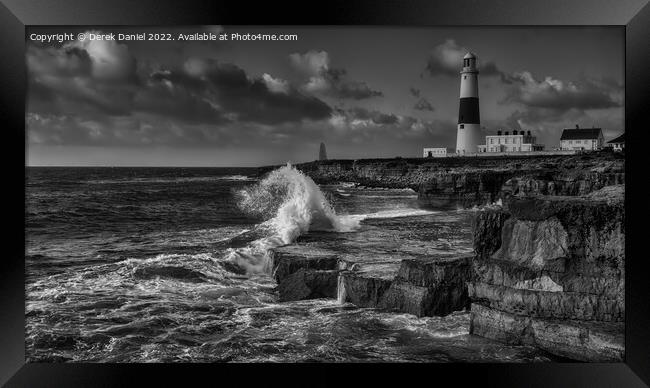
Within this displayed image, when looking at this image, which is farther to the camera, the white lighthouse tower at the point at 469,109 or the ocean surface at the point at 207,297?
the white lighthouse tower at the point at 469,109

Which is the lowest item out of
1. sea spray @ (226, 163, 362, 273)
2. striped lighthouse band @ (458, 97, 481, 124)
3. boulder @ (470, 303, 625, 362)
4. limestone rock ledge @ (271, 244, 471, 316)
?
boulder @ (470, 303, 625, 362)

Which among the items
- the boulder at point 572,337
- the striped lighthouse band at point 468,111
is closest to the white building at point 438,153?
the striped lighthouse band at point 468,111

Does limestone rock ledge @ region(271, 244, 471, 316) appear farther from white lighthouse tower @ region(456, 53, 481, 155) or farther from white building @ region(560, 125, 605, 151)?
white building @ region(560, 125, 605, 151)

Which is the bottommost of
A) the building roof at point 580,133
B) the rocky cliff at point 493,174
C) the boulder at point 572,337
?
the boulder at point 572,337

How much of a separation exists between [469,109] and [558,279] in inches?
164

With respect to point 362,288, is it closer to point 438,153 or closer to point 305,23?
point 305,23

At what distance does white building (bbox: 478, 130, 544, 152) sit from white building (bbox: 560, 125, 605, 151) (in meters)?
0.42

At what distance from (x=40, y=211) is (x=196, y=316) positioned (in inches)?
199

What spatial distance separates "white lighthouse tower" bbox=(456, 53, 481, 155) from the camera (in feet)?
19.9

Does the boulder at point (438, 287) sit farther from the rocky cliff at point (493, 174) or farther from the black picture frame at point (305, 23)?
the rocky cliff at point (493, 174)

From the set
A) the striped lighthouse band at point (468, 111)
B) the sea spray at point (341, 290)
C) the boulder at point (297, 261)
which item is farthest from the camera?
the striped lighthouse band at point (468, 111)

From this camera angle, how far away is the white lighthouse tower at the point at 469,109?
→ 6.08 metres

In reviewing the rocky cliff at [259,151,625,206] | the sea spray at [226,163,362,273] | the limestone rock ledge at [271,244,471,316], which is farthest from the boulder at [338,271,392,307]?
the rocky cliff at [259,151,625,206]

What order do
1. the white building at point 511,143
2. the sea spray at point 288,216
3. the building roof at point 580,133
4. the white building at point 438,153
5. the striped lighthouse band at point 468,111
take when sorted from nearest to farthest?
the building roof at point 580,133, the striped lighthouse band at point 468,111, the sea spray at point 288,216, the white building at point 511,143, the white building at point 438,153
